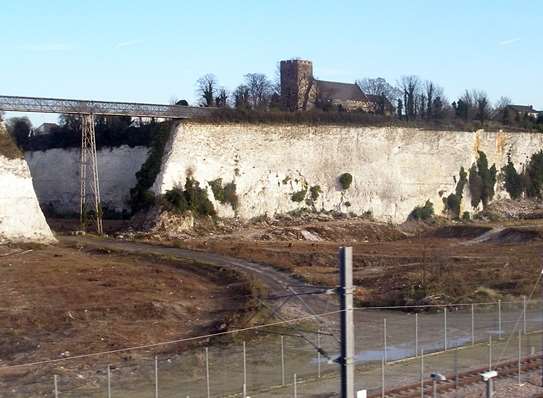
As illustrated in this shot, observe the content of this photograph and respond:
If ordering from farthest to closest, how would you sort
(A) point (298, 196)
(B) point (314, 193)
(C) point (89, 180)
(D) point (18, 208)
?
(B) point (314, 193)
(A) point (298, 196)
(C) point (89, 180)
(D) point (18, 208)

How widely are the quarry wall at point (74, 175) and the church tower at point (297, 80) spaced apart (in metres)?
34.7

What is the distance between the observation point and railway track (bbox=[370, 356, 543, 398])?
1911cm

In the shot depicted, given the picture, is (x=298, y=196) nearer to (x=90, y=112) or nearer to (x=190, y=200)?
(x=190, y=200)

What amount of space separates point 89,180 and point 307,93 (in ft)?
132

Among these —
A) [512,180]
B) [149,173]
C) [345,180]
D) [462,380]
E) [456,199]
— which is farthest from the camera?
[512,180]

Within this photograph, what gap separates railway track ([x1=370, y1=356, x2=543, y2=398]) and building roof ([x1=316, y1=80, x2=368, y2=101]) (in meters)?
85.8

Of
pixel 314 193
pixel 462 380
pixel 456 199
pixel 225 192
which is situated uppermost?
pixel 225 192

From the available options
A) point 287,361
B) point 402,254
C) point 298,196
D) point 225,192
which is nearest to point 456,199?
point 298,196

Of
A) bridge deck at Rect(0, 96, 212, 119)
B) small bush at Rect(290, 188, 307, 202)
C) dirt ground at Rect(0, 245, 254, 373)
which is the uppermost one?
bridge deck at Rect(0, 96, 212, 119)

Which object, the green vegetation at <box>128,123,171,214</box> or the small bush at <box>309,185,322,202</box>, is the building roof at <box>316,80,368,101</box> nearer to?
the small bush at <box>309,185,322,202</box>

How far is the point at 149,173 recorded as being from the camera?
60.3 meters

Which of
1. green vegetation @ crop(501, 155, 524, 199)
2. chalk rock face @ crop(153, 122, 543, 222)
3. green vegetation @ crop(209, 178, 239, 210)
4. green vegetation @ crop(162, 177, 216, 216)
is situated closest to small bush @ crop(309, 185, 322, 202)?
chalk rock face @ crop(153, 122, 543, 222)

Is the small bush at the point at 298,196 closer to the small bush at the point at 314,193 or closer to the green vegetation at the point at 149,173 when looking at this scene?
the small bush at the point at 314,193

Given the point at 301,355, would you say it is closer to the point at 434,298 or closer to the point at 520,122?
the point at 434,298
